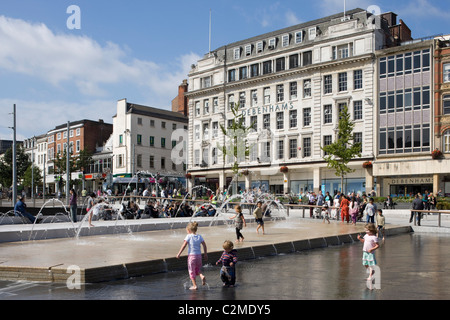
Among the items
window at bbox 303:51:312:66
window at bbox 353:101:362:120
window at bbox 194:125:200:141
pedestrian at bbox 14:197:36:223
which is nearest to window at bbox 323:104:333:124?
window at bbox 353:101:362:120

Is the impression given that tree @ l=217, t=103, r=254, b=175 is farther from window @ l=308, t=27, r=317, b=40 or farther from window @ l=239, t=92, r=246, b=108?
window @ l=308, t=27, r=317, b=40

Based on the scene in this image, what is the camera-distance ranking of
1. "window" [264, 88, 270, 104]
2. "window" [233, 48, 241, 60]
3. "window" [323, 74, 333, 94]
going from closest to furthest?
"window" [323, 74, 333, 94], "window" [264, 88, 270, 104], "window" [233, 48, 241, 60]

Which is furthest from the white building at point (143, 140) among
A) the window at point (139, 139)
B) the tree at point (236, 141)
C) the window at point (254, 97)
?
the window at point (254, 97)

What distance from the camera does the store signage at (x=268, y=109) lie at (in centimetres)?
5316

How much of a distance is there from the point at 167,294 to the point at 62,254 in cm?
472

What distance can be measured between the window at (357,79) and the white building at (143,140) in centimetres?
2780

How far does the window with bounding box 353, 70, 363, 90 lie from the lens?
47375 mm

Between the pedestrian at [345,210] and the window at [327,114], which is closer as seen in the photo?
the pedestrian at [345,210]

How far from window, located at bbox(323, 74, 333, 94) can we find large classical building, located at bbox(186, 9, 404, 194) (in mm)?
105

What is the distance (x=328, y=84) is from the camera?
49875 mm

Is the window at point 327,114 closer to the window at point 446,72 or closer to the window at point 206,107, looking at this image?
the window at point 446,72
